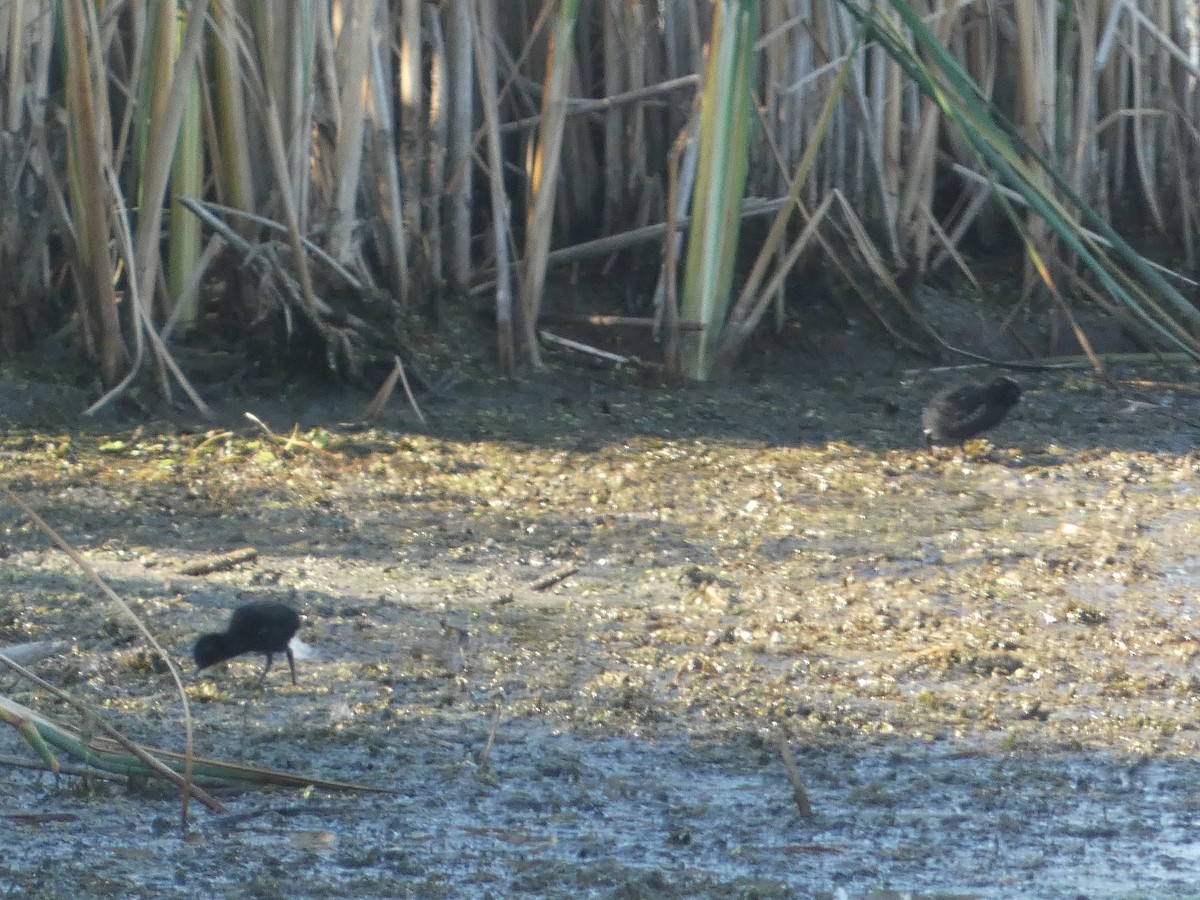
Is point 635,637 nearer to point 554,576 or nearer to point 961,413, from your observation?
point 554,576

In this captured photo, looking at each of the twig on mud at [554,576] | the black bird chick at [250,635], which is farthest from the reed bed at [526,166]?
the black bird chick at [250,635]

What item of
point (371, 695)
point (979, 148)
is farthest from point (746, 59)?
point (371, 695)

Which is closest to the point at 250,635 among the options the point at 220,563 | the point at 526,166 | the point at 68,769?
the point at 68,769

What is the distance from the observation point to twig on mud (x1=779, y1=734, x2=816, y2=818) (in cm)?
289

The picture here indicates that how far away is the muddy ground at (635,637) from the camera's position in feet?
8.93

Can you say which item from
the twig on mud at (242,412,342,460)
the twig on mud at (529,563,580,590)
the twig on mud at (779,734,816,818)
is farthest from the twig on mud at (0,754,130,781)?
the twig on mud at (242,412,342,460)

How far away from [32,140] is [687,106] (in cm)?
249

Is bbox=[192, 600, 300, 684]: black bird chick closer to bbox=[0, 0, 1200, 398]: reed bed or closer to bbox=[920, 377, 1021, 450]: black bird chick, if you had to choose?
bbox=[0, 0, 1200, 398]: reed bed

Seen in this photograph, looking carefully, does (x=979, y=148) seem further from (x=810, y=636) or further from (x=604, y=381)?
(x=604, y=381)

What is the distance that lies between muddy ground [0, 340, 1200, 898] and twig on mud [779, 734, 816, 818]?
24 millimetres

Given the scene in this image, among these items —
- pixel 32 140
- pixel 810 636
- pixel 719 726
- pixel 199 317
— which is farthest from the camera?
pixel 199 317

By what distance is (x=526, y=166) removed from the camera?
6.62 m

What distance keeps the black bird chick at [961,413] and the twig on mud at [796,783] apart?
2669 mm

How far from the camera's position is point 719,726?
3344mm
